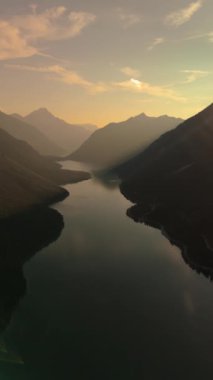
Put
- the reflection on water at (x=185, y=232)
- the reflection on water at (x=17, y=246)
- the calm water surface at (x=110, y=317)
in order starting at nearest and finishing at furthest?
the calm water surface at (x=110, y=317) < the reflection on water at (x=17, y=246) < the reflection on water at (x=185, y=232)

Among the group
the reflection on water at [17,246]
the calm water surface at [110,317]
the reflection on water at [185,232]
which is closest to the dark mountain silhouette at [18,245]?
the reflection on water at [17,246]

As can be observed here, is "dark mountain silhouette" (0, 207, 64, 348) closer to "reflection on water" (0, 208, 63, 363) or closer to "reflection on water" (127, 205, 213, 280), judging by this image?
"reflection on water" (0, 208, 63, 363)

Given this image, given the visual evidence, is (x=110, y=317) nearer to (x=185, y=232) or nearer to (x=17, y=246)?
(x=17, y=246)

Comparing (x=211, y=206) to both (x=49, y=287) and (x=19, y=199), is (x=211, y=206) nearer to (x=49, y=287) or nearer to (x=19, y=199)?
(x=19, y=199)

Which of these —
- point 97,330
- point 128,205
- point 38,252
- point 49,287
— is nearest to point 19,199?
point 128,205

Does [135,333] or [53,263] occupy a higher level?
[53,263]

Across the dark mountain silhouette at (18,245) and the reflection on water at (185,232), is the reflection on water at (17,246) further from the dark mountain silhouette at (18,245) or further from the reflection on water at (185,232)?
the reflection on water at (185,232)

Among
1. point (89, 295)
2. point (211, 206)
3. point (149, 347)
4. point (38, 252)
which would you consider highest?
point (211, 206)

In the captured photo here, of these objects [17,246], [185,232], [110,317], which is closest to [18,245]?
[17,246]
